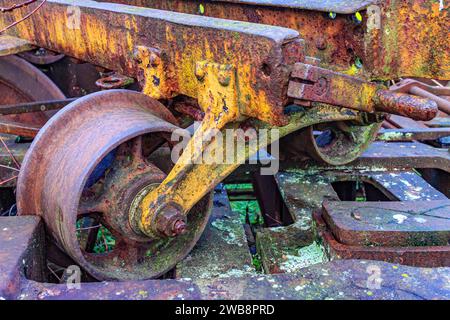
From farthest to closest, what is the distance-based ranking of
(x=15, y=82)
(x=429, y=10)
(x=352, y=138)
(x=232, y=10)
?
(x=15, y=82)
(x=352, y=138)
(x=232, y=10)
(x=429, y=10)

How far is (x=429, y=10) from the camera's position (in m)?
2.11

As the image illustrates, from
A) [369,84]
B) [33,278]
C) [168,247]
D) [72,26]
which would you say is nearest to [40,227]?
[33,278]

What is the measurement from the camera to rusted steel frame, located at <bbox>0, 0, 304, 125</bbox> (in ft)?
6.75

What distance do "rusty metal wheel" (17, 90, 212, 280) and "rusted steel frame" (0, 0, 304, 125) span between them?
0.61ft

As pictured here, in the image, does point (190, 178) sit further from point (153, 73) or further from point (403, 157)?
point (403, 157)

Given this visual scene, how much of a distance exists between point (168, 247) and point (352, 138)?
1.48 meters

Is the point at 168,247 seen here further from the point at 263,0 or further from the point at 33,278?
the point at 263,0

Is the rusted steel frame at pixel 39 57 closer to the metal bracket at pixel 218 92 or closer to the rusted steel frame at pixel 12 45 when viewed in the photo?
the rusted steel frame at pixel 12 45

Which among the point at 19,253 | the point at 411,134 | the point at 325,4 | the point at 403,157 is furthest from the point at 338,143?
the point at 19,253

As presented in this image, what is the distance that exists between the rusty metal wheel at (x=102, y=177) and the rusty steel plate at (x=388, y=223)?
A: 615 millimetres

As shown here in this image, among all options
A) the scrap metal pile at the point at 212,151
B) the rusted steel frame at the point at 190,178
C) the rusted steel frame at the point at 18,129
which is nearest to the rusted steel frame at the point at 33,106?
the rusted steel frame at the point at 18,129

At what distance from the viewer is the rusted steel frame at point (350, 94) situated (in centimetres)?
198
